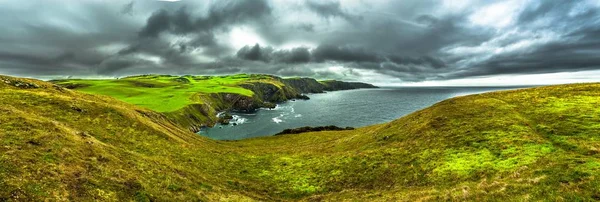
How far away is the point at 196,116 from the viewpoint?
14750 cm

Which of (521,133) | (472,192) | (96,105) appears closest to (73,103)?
(96,105)

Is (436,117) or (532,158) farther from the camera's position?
(436,117)

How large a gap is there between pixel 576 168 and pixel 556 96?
4179 cm

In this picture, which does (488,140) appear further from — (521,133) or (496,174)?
(496,174)

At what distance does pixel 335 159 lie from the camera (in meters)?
42.1

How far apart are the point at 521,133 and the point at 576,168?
1661cm

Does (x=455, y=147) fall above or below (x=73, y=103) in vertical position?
below

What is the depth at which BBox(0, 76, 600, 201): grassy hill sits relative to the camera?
792 inches

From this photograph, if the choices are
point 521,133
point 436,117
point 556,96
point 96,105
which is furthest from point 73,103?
point 556,96

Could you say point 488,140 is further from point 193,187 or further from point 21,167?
point 21,167

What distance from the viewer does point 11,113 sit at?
29656mm

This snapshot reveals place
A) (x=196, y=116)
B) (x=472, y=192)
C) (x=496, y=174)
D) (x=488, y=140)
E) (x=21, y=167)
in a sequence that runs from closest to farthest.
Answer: (x=21, y=167) < (x=472, y=192) < (x=496, y=174) < (x=488, y=140) < (x=196, y=116)

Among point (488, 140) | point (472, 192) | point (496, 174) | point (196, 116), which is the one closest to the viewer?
point (472, 192)

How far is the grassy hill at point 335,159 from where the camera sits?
2011 cm
